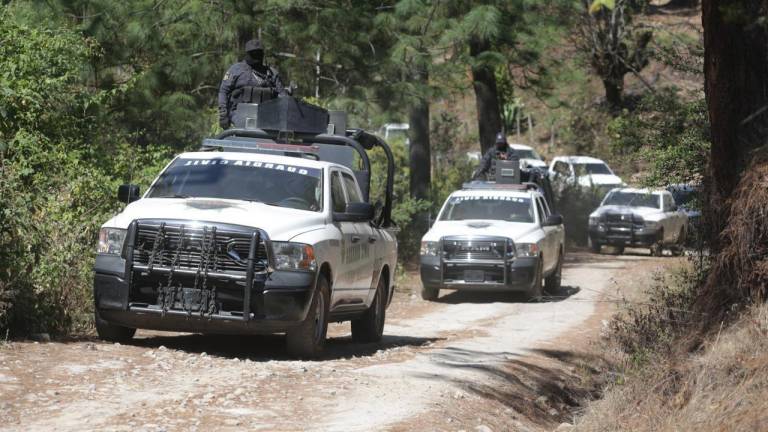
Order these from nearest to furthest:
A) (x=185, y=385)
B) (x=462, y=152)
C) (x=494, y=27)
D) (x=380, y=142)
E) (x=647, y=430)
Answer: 1. (x=647, y=430)
2. (x=185, y=385)
3. (x=380, y=142)
4. (x=494, y=27)
5. (x=462, y=152)

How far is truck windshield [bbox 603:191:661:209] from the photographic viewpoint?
3098cm

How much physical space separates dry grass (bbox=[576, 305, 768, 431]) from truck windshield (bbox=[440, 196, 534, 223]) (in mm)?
10846

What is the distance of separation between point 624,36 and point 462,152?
680cm

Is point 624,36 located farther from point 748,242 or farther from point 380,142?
point 748,242

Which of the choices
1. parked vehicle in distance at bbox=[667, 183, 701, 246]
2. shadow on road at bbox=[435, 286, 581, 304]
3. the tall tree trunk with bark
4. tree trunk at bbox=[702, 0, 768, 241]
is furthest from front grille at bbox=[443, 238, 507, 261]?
tree trunk at bbox=[702, 0, 768, 241]

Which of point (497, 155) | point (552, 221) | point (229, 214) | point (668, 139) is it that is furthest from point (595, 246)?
point (229, 214)

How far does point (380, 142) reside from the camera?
43.1 ft

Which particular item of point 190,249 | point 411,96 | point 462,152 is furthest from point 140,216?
point 462,152

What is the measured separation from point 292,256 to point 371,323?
276 centimetres

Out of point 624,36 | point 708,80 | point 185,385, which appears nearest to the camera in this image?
point 185,385

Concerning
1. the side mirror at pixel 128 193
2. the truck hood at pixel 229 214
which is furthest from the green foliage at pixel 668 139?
the side mirror at pixel 128 193

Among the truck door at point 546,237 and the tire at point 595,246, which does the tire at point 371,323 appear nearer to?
the truck door at point 546,237

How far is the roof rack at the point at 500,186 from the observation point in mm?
20891

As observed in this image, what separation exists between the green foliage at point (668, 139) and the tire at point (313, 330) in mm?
3687
